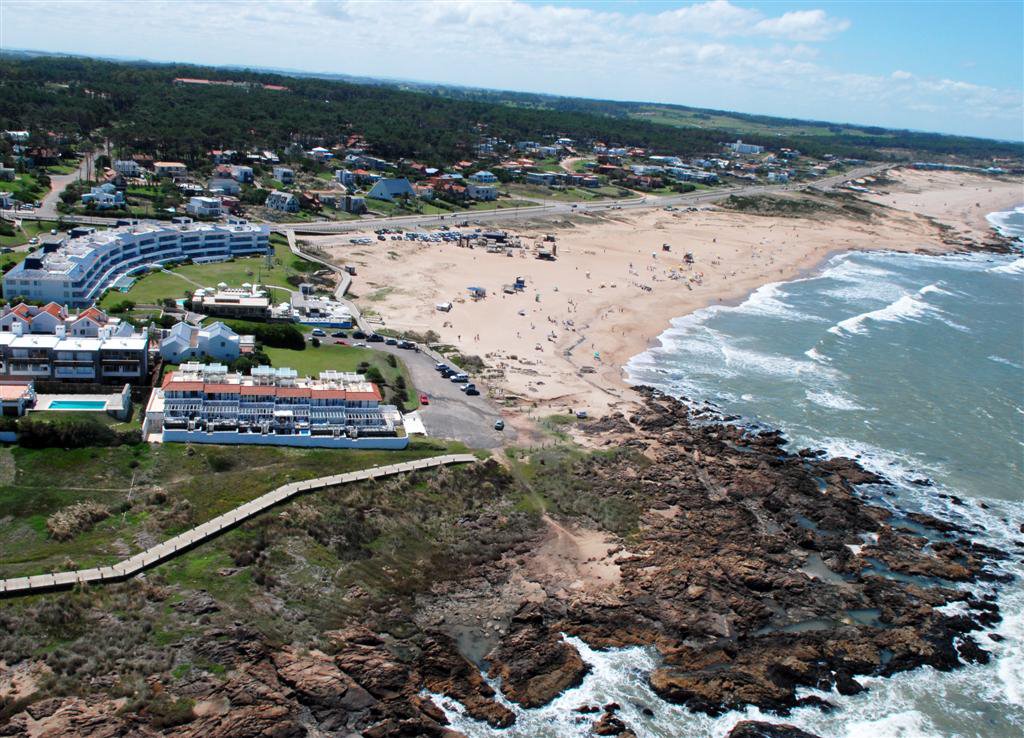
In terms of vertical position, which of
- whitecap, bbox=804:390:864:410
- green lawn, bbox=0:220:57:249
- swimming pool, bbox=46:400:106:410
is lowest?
whitecap, bbox=804:390:864:410

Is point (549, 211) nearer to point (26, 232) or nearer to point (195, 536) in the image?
point (26, 232)

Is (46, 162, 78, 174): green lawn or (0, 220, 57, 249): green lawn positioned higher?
(46, 162, 78, 174): green lawn

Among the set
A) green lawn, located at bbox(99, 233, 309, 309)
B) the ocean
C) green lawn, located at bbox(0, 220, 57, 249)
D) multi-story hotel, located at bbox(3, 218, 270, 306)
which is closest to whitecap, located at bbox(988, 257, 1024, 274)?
the ocean

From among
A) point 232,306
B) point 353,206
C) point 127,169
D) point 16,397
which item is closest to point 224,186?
point 127,169

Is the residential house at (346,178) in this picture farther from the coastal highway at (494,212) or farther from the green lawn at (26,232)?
the green lawn at (26,232)

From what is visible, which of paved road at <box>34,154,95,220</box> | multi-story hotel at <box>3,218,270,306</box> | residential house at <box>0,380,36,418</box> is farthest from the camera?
paved road at <box>34,154,95,220</box>

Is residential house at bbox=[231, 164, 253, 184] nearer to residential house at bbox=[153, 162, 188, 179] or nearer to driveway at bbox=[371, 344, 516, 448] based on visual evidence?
→ residential house at bbox=[153, 162, 188, 179]

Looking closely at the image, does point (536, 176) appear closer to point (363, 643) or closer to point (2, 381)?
point (2, 381)
